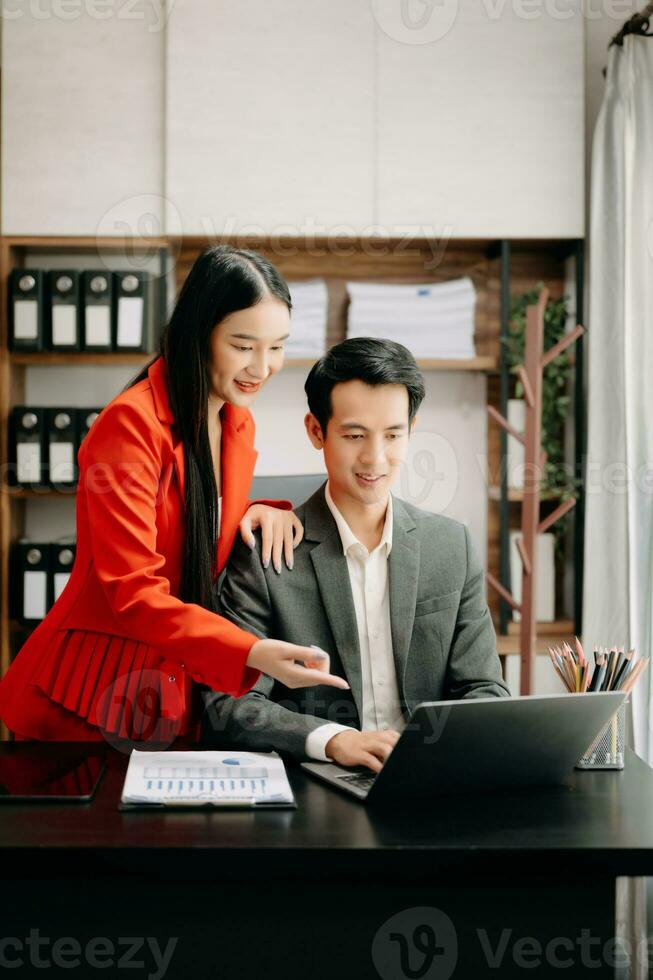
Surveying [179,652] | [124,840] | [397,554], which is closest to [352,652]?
[397,554]

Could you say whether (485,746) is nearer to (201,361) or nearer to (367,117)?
(201,361)

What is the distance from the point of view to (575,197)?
2.93 metres

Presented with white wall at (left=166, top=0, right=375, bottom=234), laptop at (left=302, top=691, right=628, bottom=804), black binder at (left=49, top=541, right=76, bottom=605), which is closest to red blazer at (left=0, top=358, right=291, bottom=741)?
laptop at (left=302, top=691, right=628, bottom=804)

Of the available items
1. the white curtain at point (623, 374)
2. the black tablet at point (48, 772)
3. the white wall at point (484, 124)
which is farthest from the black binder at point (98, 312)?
the black tablet at point (48, 772)

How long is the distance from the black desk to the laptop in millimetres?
60

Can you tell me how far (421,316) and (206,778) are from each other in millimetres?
2118

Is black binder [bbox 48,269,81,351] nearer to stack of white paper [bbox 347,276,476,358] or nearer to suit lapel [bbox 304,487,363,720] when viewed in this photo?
stack of white paper [bbox 347,276,476,358]

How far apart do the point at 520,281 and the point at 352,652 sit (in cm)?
209

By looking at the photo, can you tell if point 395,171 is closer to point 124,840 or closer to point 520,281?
point 520,281

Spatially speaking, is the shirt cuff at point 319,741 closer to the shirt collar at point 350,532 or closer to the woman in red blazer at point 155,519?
the woman in red blazer at point 155,519

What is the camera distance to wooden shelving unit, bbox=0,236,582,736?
2.98 metres

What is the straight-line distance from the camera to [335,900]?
1.03 meters

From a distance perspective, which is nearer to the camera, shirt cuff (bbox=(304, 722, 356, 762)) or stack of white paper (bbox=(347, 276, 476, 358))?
shirt cuff (bbox=(304, 722, 356, 762))

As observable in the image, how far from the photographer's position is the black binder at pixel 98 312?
292cm
